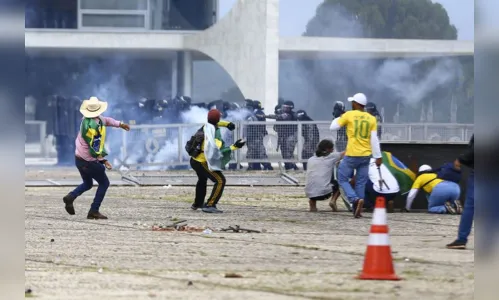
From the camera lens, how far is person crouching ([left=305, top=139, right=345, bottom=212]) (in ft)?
60.8

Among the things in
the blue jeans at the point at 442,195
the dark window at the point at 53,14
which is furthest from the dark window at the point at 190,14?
the blue jeans at the point at 442,195

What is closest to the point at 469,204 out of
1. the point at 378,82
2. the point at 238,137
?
the point at 238,137

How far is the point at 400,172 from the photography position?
18438 mm

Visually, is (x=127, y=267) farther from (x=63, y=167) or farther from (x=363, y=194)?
(x=63, y=167)

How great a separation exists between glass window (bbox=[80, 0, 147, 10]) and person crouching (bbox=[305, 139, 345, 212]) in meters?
29.4

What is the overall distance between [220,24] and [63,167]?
13.8 m

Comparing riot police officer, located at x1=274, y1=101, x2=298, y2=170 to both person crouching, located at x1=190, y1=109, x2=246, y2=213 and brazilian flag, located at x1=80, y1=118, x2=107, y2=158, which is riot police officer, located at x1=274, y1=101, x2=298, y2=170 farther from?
brazilian flag, located at x1=80, y1=118, x2=107, y2=158

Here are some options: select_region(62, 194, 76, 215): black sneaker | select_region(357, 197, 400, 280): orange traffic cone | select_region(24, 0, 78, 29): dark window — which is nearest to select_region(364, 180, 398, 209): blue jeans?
select_region(62, 194, 76, 215): black sneaker

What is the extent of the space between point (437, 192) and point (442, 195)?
3.2 inches

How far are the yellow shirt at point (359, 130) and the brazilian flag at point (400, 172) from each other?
129 cm

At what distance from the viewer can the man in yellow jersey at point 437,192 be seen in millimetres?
17953

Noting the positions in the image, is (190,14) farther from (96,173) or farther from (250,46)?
(96,173)
